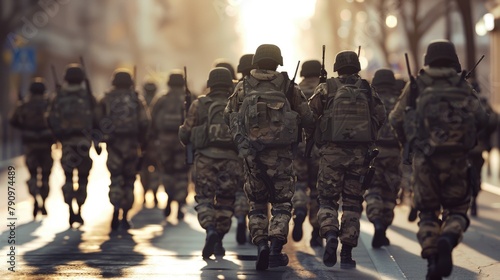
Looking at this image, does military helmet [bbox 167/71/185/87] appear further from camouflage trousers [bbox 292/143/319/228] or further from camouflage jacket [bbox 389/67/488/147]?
camouflage jacket [bbox 389/67/488/147]

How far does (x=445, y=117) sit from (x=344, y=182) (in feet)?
6.42

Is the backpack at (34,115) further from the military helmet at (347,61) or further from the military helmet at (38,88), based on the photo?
the military helmet at (347,61)

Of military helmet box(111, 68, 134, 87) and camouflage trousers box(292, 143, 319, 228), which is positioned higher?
military helmet box(111, 68, 134, 87)

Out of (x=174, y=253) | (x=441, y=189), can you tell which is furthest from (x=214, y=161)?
(x=441, y=189)

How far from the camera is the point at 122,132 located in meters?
13.9

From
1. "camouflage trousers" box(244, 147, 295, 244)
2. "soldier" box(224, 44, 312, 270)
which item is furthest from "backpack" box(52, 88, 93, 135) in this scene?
"camouflage trousers" box(244, 147, 295, 244)

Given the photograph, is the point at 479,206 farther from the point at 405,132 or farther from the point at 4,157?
the point at 4,157

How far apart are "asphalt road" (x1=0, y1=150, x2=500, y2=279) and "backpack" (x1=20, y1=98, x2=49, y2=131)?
1281mm

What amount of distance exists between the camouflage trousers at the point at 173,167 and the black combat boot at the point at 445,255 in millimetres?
7401

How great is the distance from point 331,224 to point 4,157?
76.7 ft

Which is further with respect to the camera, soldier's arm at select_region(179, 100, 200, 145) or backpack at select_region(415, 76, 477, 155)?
soldier's arm at select_region(179, 100, 200, 145)

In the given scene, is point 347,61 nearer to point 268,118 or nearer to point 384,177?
point 268,118

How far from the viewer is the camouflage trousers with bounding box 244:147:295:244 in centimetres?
997

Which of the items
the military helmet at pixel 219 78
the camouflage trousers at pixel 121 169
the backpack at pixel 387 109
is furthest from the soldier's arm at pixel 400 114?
the camouflage trousers at pixel 121 169
